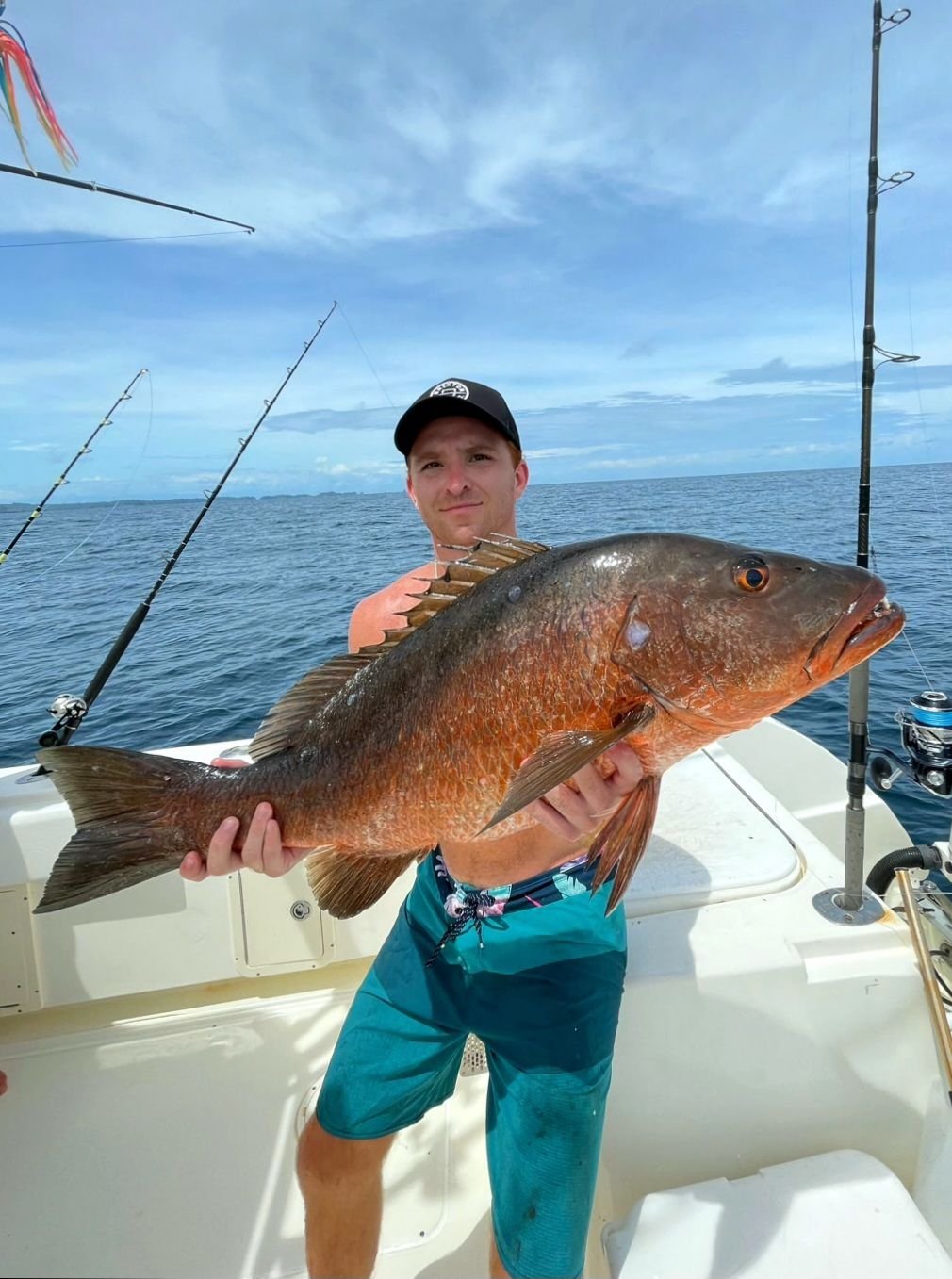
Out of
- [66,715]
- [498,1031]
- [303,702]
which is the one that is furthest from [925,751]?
[66,715]

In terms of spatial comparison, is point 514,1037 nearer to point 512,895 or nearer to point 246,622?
point 512,895

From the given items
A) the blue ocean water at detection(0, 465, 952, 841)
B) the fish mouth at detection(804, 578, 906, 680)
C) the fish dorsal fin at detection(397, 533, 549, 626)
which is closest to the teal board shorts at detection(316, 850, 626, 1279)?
the fish dorsal fin at detection(397, 533, 549, 626)

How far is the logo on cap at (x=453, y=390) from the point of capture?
2965mm

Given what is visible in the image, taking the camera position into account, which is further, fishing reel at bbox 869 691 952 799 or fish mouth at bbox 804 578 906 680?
fishing reel at bbox 869 691 952 799

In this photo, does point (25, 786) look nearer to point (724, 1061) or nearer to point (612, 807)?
point (612, 807)

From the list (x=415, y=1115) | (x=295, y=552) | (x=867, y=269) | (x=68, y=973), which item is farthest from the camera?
(x=295, y=552)

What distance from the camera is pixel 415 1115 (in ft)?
7.95

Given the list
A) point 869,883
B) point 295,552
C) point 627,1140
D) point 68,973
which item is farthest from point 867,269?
point 295,552

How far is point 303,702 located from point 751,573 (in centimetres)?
139

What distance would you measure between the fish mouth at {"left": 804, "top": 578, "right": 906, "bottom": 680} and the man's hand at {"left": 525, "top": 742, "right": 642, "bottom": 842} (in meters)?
0.49

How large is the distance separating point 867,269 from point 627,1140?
5.03 metres

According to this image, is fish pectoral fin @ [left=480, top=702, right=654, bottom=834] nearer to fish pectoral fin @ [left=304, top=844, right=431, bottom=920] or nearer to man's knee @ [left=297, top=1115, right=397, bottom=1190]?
fish pectoral fin @ [left=304, top=844, right=431, bottom=920]

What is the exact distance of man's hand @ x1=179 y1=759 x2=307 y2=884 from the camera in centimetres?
204

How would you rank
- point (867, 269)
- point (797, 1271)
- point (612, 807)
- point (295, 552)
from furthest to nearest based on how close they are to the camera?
point (295, 552)
point (867, 269)
point (797, 1271)
point (612, 807)
